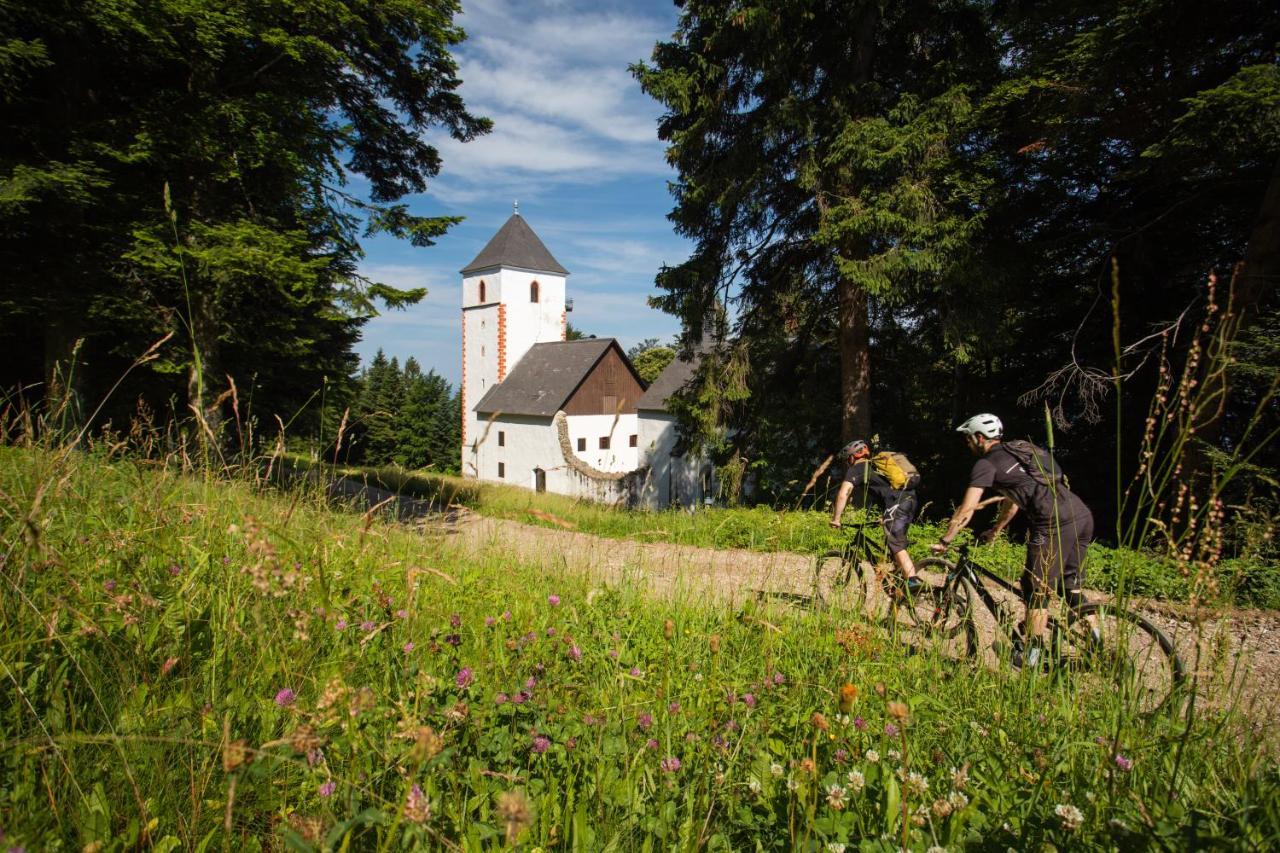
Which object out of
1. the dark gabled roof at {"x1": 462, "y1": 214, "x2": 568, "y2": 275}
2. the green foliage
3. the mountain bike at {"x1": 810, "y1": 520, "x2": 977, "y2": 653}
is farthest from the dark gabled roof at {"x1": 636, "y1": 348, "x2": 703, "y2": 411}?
the mountain bike at {"x1": 810, "y1": 520, "x2": 977, "y2": 653}

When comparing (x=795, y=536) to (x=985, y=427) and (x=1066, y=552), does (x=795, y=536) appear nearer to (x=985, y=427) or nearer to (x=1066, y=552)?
(x=985, y=427)

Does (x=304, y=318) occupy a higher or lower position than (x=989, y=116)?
lower

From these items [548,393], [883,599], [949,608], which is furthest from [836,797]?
[548,393]

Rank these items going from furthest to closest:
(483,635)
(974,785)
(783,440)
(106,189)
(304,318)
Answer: (783,440) → (304,318) → (106,189) → (483,635) → (974,785)

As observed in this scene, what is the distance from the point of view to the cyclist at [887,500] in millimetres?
5277

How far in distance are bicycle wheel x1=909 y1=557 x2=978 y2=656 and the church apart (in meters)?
18.1

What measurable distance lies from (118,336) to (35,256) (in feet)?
6.12

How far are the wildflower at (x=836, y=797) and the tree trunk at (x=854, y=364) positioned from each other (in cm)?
1149

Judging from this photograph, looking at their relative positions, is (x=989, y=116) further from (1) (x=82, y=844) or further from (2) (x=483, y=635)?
(1) (x=82, y=844)

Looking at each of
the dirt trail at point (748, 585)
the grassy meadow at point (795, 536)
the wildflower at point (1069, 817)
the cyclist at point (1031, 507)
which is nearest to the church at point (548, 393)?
the grassy meadow at point (795, 536)

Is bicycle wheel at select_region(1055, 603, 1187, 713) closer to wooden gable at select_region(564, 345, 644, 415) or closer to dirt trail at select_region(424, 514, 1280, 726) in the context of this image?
dirt trail at select_region(424, 514, 1280, 726)

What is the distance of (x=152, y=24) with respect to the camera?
24.2ft

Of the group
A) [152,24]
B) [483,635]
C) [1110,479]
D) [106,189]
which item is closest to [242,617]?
[483,635]

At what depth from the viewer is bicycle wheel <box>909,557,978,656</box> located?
3.65m
